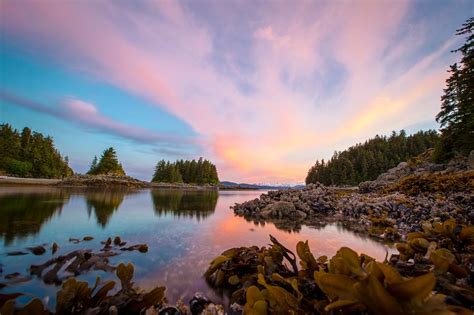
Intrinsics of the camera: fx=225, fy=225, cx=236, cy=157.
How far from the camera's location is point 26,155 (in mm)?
47031

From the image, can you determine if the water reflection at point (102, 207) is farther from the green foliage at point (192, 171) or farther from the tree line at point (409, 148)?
the green foliage at point (192, 171)

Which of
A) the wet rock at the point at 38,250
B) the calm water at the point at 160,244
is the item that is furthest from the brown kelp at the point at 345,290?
the wet rock at the point at 38,250

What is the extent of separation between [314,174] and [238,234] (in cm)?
9071

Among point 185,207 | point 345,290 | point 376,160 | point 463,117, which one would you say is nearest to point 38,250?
point 345,290

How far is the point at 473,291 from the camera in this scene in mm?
1065

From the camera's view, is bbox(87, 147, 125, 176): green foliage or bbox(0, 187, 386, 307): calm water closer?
bbox(0, 187, 386, 307): calm water

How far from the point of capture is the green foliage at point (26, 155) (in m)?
42.4

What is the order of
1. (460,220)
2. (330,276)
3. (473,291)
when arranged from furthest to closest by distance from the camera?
(460,220) → (473,291) → (330,276)

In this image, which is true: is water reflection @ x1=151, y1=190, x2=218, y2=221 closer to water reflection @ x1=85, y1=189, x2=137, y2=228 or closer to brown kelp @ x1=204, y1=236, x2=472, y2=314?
water reflection @ x1=85, y1=189, x2=137, y2=228

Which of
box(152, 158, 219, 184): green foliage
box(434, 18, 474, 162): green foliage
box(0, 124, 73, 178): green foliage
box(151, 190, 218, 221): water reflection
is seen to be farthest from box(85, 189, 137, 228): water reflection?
box(152, 158, 219, 184): green foliage

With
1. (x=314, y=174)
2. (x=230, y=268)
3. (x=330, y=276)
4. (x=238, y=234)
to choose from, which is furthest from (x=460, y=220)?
(x=314, y=174)

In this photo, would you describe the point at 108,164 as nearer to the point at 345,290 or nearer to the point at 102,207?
the point at 102,207

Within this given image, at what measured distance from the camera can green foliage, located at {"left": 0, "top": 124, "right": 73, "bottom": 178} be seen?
139 feet

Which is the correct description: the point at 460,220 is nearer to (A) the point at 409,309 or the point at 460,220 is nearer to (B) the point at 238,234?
(B) the point at 238,234
